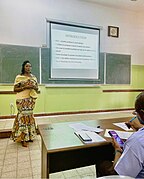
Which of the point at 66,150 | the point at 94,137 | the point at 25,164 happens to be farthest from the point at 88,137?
the point at 25,164

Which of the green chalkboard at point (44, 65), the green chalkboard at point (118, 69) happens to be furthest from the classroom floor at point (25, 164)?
the green chalkboard at point (118, 69)

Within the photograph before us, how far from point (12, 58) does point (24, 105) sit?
1.48 metres

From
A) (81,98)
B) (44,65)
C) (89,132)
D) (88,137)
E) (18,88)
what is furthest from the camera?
(81,98)

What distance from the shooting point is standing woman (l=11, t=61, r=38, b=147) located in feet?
9.89

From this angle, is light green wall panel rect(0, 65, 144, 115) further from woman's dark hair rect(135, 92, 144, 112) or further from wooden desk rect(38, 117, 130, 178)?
woman's dark hair rect(135, 92, 144, 112)

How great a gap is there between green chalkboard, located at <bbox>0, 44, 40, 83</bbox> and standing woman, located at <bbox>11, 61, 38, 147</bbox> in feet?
3.38

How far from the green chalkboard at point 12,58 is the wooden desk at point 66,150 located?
265 cm

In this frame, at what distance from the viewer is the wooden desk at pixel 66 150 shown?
4.15 feet

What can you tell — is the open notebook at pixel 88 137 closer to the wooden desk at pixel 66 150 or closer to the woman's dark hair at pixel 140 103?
the wooden desk at pixel 66 150

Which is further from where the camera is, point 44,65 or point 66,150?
point 44,65

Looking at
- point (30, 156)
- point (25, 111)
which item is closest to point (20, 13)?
point (25, 111)

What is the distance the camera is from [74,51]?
4543 mm

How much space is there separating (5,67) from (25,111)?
143cm

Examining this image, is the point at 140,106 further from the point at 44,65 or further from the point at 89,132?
the point at 44,65
